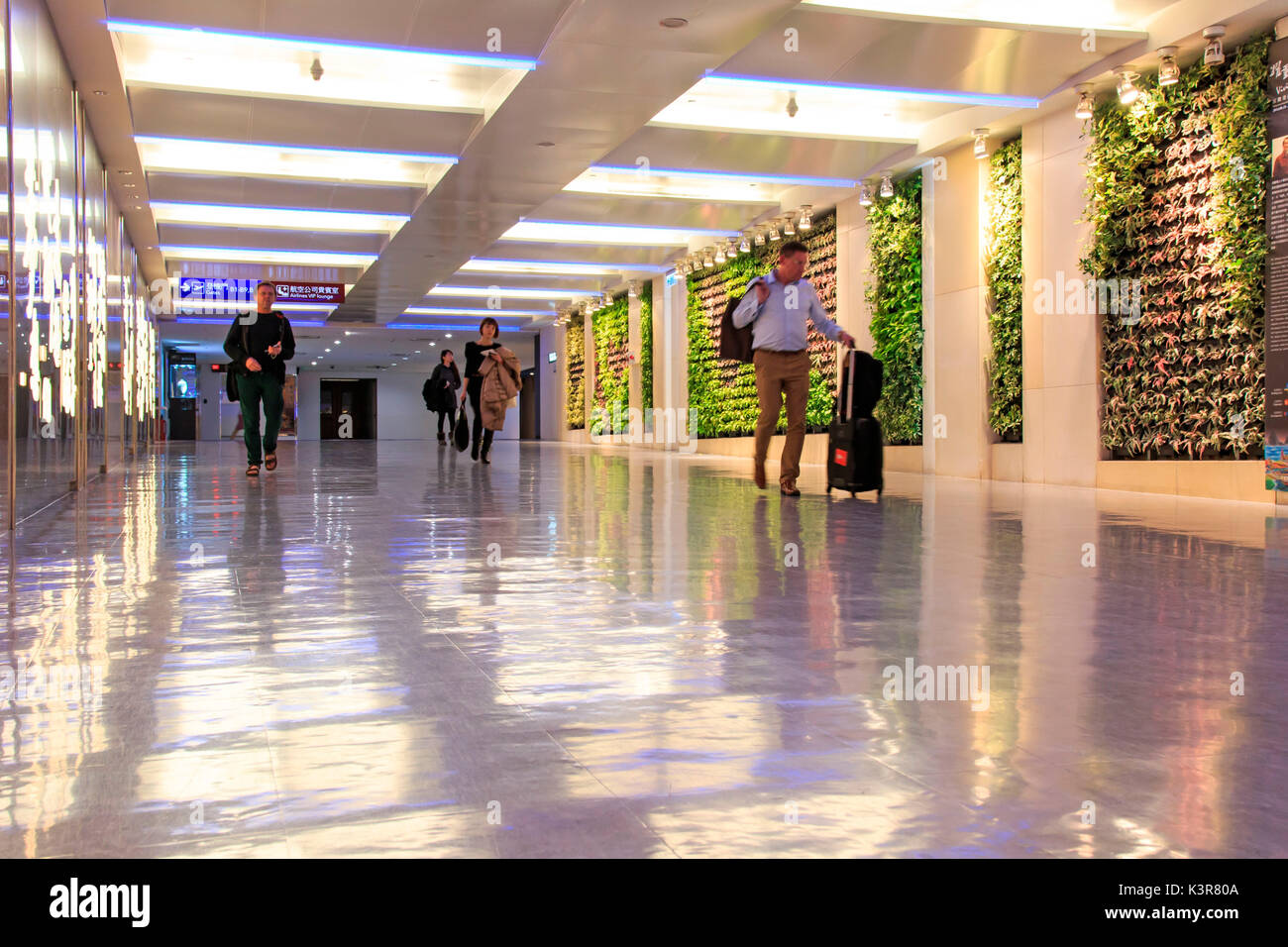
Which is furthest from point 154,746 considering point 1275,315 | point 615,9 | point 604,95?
point 604,95

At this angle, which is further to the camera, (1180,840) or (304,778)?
(304,778)

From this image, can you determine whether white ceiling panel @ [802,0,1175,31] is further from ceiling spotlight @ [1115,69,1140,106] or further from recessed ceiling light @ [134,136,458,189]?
recessed ceiling light @ [134,136,458,189]

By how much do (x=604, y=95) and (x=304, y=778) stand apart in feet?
32.8

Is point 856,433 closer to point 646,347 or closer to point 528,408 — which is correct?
point 646,347

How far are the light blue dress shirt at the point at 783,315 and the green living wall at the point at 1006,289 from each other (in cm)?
446

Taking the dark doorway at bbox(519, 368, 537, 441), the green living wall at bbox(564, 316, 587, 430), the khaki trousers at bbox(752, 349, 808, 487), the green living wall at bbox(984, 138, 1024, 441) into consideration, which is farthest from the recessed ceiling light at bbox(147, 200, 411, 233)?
the dark doorway at bbox(519, 368, 537, 441)

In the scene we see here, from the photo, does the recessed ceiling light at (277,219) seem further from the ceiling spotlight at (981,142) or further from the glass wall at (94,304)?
the ceiling spotlight at (981,142)

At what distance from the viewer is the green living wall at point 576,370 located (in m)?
30.5

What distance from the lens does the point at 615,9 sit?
8.74 metres

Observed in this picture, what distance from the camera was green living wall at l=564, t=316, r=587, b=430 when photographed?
30.5 meters

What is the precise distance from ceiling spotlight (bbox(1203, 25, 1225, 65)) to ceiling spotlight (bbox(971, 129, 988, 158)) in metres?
3.23

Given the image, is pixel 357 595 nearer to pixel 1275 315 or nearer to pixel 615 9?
pixel 615 9

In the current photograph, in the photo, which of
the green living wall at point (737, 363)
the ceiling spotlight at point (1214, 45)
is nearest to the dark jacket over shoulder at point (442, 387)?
the green living wall at point (737, 363)
